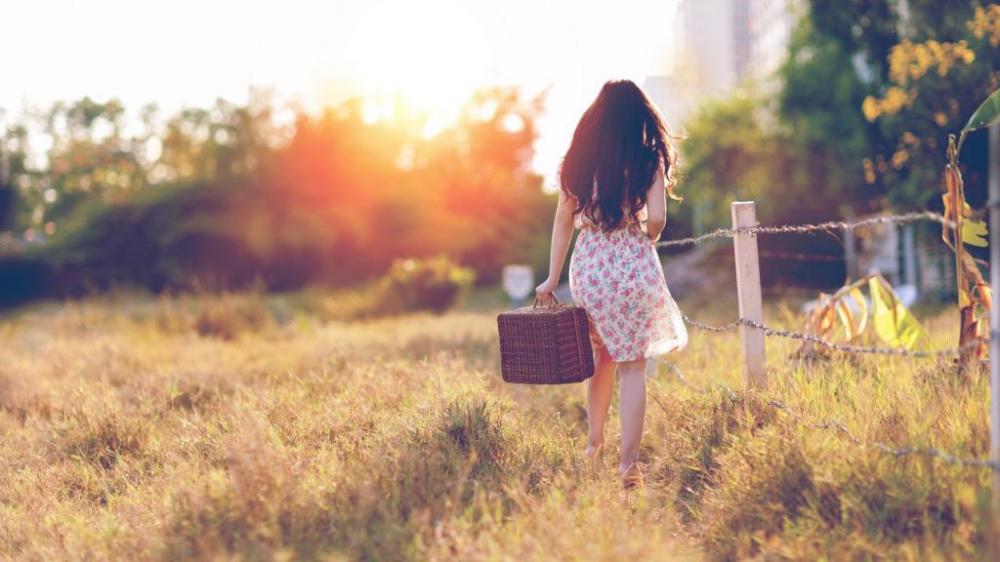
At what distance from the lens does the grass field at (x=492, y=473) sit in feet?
9.52

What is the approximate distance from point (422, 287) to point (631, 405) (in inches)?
486

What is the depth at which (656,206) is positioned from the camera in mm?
4016

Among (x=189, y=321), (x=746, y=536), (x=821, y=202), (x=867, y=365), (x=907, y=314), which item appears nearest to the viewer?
(x=746, y=536)

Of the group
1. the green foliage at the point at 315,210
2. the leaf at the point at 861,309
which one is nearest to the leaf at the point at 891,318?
the leaf at the point at 861,309

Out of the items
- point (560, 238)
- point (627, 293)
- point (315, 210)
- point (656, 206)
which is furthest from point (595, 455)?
point (315, 210)

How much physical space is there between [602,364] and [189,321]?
9198 millimetres

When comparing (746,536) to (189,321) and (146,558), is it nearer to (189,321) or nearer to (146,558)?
(146,558)

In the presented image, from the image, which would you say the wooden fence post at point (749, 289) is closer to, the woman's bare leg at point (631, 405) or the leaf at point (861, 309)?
the woman's bare leg at point (631, 405)

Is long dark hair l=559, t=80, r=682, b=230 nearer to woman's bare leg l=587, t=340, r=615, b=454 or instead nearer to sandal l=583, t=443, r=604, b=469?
woman's bare leg l=587, t=340, r=615, b=454

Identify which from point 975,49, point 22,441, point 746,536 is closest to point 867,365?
point 746,536

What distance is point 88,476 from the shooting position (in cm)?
444

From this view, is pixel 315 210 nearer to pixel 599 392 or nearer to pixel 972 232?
pixel 599 392

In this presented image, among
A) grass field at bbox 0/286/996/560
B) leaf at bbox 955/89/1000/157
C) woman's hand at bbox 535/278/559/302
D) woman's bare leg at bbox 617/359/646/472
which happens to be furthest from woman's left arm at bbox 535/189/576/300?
leaf at bbox 955/89/1000/157

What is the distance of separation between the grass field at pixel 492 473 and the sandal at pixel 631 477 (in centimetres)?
8
